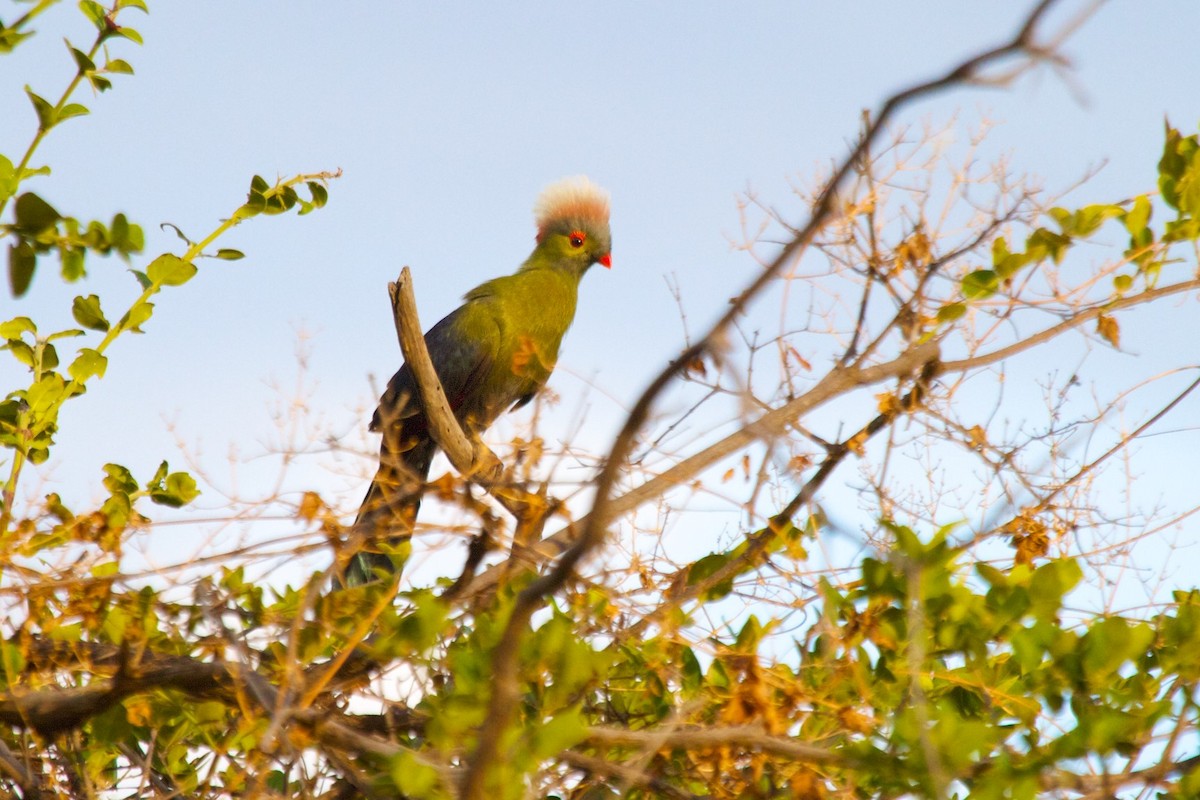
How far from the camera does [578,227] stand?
230 inches

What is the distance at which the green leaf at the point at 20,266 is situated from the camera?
A: 1963 millimetres

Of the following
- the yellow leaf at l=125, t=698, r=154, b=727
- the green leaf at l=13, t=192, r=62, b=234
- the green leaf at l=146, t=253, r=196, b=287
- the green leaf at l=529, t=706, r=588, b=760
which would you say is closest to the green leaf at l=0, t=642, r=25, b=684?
the yellow leaf at l=125, t=698, r=154, b=727

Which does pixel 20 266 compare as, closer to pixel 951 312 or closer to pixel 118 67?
pixel 118 67

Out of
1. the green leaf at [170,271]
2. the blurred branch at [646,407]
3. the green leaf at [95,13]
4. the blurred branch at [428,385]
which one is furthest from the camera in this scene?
the blurred branch at [428,385]

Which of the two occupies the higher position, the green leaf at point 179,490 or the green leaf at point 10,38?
the green leaf at point 10,38

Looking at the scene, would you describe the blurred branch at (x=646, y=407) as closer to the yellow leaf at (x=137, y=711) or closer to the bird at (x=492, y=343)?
the yellow leaf at (x=137, y=711)

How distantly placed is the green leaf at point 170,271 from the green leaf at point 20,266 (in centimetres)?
44

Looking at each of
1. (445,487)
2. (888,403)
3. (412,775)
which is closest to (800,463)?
(888,403)

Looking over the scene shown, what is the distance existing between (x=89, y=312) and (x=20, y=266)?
475 millimetres

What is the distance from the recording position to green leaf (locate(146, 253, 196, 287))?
7.98 feet

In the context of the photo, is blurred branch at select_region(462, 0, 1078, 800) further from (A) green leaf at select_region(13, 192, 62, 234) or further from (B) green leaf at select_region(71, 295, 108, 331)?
(B) green leaf at select_region(71, 295, 108, 331)

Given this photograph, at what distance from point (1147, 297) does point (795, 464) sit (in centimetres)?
71

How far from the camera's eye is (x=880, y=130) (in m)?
0.94

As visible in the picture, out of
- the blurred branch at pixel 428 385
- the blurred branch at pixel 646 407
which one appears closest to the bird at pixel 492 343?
the blurred branch at pixel 428 385
